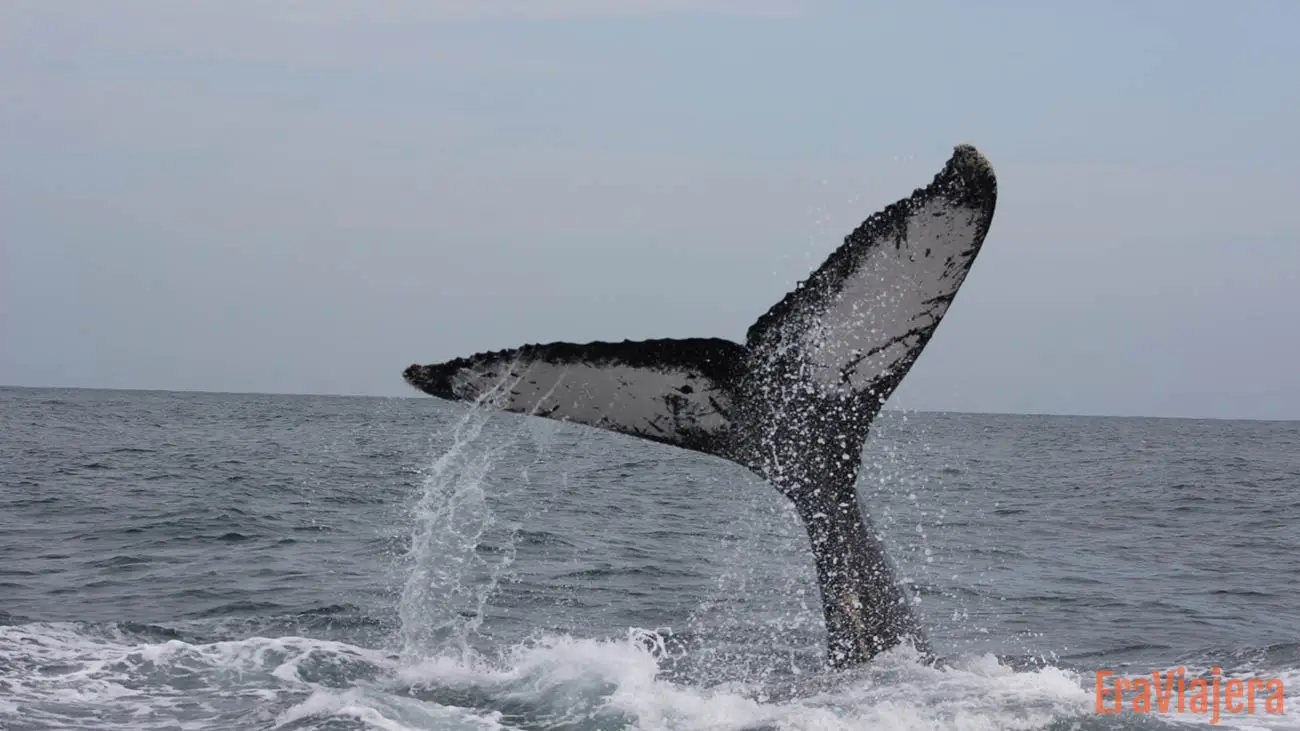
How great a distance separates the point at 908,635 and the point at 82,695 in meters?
4.59

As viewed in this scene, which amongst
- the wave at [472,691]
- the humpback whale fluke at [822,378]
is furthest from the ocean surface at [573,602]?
the humpback whale fluke at [822,378]

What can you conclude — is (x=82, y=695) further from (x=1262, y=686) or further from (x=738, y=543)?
(x=738, y=543)

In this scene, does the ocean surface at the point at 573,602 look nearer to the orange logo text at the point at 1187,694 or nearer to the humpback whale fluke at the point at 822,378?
the orange logo text at the point at 1187,694

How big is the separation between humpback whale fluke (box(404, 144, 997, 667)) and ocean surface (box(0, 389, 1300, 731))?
0.92 ft

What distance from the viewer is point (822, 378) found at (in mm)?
6027

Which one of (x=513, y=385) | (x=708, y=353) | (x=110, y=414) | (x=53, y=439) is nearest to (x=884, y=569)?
(x=708, y=353)

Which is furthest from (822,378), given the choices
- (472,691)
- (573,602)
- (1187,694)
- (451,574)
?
(451,574)

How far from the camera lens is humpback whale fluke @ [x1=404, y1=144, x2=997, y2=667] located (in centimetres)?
544

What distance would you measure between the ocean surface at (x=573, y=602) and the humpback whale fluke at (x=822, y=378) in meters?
0.28

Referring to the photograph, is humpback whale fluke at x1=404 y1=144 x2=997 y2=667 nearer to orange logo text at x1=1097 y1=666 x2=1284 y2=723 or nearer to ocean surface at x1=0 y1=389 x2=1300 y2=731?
ocean surface at x1=0 y1=389 x2=1300 y2=731

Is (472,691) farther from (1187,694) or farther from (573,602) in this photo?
(1187,694)

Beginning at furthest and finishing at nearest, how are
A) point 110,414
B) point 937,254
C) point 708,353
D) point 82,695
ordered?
point 110,414
point 82,695
point 708,353
point 937,254

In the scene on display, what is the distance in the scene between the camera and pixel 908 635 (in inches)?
257

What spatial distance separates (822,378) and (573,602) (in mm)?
5504
